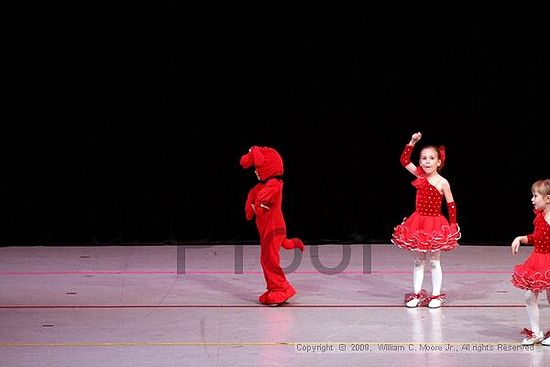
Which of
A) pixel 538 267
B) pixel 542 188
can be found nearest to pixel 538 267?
pixel 538 267

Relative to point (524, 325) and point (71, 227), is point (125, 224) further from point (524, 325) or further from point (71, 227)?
point (524, 325)

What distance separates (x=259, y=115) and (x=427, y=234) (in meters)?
2.64

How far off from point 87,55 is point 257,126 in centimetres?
140

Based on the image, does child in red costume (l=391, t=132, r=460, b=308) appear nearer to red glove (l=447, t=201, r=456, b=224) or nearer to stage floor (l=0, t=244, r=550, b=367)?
red glove (l=447, t=201, r=456, b=224)

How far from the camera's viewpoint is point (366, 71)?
27.8 feet

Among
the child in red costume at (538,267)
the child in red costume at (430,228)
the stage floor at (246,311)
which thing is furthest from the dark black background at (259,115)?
the child in red costume at (538,267)

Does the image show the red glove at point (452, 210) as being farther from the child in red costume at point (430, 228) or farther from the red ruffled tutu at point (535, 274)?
the red ruffled tutu at point (535, 274)

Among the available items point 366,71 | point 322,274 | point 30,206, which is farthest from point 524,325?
point 30,206

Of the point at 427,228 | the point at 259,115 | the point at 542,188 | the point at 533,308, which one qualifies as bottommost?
the point at 533,308

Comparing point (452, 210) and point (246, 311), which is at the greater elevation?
point (452, 210)

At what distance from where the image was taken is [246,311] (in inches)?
246

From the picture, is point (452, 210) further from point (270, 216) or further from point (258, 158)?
point (258, 158)

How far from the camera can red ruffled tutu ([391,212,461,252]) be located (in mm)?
6230

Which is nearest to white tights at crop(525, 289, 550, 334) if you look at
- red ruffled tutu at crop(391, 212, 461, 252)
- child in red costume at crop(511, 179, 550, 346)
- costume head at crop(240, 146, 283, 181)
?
child in red costume at crop(511, 179, 550, 346)
